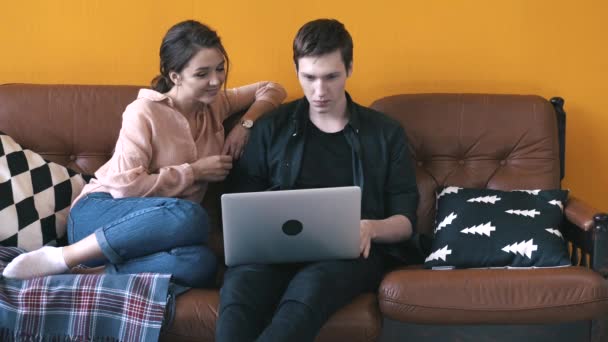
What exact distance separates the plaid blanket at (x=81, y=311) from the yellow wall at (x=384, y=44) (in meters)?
1.01

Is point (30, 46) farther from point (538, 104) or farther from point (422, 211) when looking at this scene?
point (538, 104)

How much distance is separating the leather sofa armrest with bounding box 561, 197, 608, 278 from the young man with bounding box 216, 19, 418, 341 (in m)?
0.45

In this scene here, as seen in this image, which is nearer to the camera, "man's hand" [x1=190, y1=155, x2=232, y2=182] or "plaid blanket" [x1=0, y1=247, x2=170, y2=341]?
"plaid blanket" [x1=0, y1=247, x2=170, y2=341]

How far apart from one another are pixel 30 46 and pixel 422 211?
1.48 meters

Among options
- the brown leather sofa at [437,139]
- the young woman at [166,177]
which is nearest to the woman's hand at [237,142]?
the young woman at [166,177]

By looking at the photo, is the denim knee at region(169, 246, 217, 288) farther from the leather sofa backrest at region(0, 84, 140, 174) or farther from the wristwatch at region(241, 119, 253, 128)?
the leather sofa backrest at region(0, 84, 140, 174)

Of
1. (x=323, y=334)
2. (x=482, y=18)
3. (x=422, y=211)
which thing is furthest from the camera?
(x=482, y=18)

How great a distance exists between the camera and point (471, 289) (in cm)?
178

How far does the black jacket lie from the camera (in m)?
2.05

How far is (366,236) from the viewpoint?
6.15 feet

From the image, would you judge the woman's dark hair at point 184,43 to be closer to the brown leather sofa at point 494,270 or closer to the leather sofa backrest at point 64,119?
the leather sofa backrest at point 64,119

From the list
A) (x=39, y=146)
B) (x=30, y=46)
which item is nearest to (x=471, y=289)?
(x=39, y=146)

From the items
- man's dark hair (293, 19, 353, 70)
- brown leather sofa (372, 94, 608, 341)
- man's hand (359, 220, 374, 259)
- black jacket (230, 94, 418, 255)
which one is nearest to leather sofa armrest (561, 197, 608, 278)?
brown leather sofa (372, 94, 608, 341)

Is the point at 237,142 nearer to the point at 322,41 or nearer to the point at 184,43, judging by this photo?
the point at 184,43
